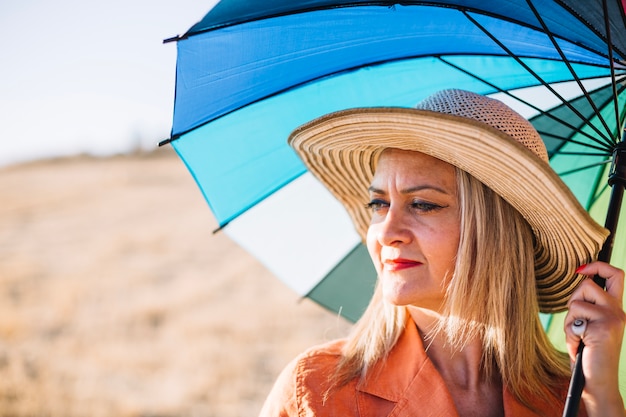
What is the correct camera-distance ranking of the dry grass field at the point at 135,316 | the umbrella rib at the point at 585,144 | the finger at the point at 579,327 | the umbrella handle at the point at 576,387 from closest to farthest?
the umbrella handle at the point at 576,387 < the finger at the point at 579,327 < the umbrella rib at the point at 585,144 < the dry grass field at the point at 135,316

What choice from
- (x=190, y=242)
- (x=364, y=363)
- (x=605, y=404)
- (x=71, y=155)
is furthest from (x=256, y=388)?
(x=71, y=155)

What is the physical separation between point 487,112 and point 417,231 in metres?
0.47

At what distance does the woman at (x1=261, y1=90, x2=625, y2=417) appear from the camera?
2188 mm

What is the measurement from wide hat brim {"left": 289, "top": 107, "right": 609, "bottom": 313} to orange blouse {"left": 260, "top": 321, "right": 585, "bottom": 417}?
521 mm

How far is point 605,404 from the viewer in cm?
216

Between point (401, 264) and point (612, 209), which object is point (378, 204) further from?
point (612, 209)

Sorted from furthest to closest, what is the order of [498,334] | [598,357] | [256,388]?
[256,388] < [498,334] < [598,357]

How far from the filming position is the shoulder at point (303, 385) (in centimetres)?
237

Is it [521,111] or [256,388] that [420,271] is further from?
[256,388]

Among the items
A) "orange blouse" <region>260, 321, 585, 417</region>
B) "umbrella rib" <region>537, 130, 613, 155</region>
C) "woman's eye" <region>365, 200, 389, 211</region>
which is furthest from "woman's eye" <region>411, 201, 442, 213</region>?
"umbrella rib" <region>537, 130, 613, 155</region>

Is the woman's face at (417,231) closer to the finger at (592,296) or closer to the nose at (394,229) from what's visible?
the nose at (394,229)

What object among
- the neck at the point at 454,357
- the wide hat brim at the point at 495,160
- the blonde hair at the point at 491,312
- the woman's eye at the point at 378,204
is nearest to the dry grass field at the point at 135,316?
the blonde hair at the point at 491,312

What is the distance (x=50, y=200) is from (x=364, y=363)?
67.0 ft

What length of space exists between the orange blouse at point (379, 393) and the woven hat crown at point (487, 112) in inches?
32.3
